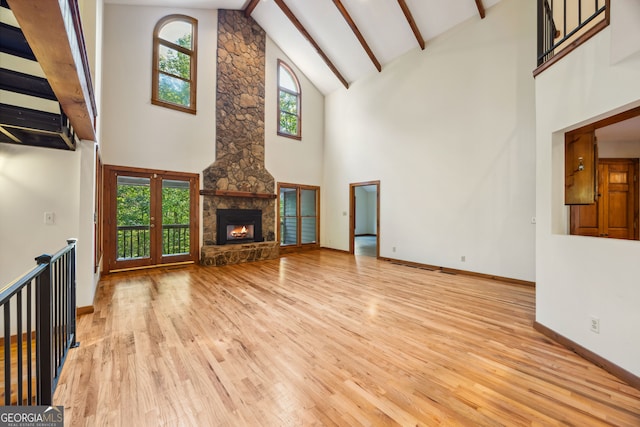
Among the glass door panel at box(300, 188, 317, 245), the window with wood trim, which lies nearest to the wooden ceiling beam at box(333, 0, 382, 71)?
the window with wood trim

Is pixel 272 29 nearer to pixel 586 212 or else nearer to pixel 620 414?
pixel 586 212

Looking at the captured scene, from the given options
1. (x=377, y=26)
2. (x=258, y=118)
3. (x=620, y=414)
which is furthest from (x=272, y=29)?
(x=620, y=414)

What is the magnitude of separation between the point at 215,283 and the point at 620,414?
15.4ft

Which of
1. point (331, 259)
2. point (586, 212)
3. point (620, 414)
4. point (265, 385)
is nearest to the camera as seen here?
point (620, 414)

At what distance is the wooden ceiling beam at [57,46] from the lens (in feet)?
4.16

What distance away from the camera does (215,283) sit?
4.58 metres

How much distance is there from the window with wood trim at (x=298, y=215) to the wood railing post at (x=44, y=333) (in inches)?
236

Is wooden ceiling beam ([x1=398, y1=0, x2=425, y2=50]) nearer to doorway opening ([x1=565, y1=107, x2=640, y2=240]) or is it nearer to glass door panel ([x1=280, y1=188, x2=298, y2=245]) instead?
doorway opening ([x1=565, y1=107, x2=640, y2=240])

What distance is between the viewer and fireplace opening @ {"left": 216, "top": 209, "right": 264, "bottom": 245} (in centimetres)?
649

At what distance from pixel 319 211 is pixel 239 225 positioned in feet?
8.99

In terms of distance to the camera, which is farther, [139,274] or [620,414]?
[139,274]

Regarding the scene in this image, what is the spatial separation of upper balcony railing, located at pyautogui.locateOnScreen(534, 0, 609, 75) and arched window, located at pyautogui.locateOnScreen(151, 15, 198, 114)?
6265mm

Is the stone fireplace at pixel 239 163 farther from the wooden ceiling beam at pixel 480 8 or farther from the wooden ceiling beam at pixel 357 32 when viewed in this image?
the wooden ceiling beam at pixel 480 8

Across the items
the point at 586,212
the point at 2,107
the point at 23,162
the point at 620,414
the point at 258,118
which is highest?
the point at 258,118
